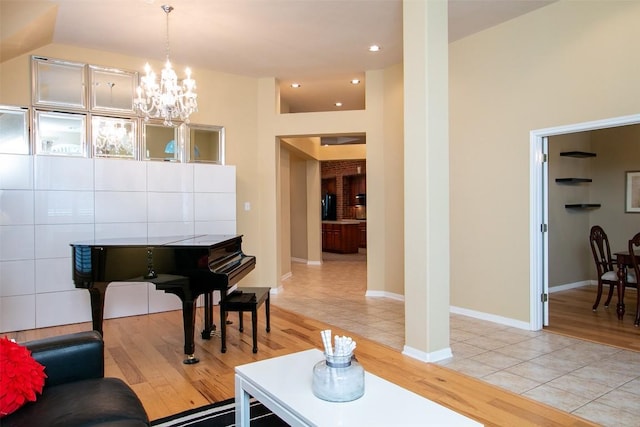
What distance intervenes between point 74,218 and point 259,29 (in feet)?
9.75

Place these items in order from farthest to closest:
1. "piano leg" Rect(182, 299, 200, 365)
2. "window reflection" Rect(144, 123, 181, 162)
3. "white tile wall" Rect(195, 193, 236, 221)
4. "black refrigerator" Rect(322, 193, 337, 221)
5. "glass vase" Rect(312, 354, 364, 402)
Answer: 1. "black refrigerator" Rect(322, 193, 337, 221)
2. "white tile wall" Rect(195, 193, 236, 221)
3. "window reflection" Rect(144, 123, 181, 162)
4. "piano leg" Rect(182, 299, 200, 365)
5. "glass vase" Rect(312, 354, 364, 402)

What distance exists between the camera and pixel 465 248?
486cm

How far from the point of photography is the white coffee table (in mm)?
1630

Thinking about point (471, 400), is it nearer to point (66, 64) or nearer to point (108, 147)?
point (108, 147)

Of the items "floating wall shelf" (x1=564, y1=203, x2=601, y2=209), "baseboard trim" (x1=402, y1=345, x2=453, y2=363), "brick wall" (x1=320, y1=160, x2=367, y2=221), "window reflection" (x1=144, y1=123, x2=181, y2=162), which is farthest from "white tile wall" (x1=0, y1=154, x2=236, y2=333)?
"brick wall" (x1=320, y1=160, x2=367, y2=221)

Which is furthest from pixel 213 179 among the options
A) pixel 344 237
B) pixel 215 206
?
pixel 344 237

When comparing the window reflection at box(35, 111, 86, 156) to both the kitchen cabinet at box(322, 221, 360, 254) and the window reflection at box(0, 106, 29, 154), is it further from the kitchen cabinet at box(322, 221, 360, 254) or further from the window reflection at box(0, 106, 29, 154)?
the kitchen cabinet at box(322, 221, 360, 254)

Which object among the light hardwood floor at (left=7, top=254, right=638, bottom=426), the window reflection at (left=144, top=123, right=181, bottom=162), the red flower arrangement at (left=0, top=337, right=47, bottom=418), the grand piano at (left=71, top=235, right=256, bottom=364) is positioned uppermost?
the window reflection at (left=144, top=123, right=181, bottom=162)

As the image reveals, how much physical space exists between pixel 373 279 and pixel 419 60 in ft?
11.3

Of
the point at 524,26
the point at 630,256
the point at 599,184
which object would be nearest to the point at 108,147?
the point at 524,26

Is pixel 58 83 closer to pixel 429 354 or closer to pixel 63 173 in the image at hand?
pixel 63 173

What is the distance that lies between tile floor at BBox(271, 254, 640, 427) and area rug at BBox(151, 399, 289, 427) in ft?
5.22

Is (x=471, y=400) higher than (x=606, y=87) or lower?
lower

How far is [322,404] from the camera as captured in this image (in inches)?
69.2
